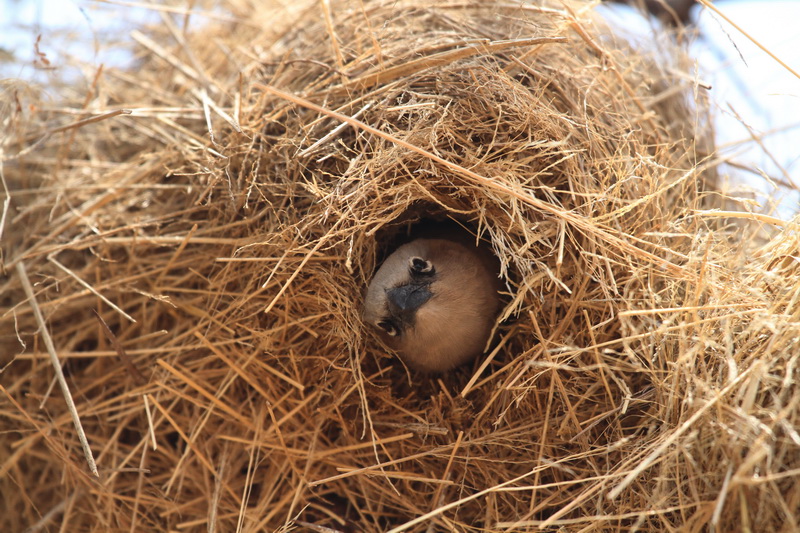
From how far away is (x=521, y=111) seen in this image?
2209mm

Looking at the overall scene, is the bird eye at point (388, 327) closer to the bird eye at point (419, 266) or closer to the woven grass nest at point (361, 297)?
the woven grass nest at point (361, 297)

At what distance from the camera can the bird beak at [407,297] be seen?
7.37 ft

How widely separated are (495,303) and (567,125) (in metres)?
0.73

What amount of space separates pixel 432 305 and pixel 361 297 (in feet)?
0.95

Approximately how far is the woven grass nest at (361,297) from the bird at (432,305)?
92mm

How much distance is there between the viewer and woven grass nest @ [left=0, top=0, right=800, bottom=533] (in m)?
2.01

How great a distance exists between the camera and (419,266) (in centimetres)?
236

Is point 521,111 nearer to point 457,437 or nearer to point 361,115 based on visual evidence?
point 361,115

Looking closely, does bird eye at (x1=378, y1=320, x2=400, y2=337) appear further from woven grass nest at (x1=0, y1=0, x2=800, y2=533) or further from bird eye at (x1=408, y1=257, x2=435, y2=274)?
bird eye at (x1=408, y1=257, x2=435, y2=274)

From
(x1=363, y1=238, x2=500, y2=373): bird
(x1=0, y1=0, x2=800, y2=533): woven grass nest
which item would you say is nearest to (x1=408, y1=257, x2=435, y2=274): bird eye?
(x1=363, y1=238, x2=500, y2=373): bird

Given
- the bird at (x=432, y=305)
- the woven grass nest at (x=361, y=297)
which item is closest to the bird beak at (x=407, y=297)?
the bird at (x=432, y=305)

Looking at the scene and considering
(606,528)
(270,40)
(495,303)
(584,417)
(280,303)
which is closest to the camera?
(606,528)

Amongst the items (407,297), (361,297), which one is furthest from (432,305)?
(361,297)

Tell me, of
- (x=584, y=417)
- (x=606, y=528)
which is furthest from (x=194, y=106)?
(x=606, y=528)
